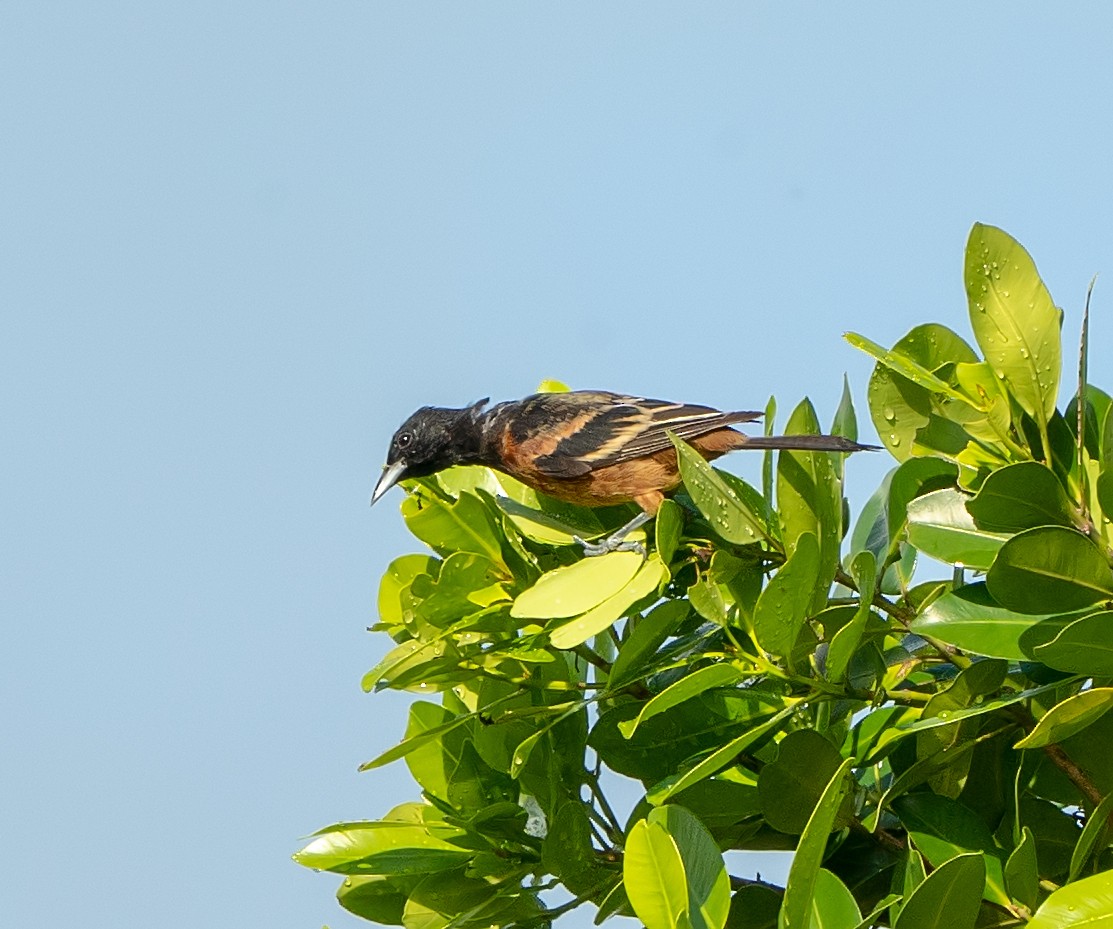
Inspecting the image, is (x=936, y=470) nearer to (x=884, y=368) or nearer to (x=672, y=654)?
(x=884, y=368)

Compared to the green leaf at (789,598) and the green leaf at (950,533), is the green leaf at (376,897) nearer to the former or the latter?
the green leaf at (789,598)

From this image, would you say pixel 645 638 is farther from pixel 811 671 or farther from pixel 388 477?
pixel 388 477

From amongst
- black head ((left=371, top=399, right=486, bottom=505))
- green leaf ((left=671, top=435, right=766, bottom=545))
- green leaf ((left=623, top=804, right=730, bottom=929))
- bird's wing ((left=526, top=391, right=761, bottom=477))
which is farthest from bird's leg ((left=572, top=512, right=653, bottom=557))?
black head ((left=371, top=399, right=486, bottom=505))

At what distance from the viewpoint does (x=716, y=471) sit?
2.74 metres

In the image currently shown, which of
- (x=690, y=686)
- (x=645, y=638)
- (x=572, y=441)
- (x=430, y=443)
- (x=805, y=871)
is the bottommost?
(x=805, y=871)

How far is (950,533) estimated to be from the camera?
98.1 inches

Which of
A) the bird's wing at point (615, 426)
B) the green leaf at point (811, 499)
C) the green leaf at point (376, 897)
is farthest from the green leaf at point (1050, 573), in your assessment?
the bird's wing at point (615, 426)

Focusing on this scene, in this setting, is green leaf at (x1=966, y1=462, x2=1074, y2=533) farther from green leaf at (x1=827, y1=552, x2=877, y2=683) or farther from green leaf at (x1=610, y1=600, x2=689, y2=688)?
green leaf at (x1=610, y1=600, x2=689, y2=688)

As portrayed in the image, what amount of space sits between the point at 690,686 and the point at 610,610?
0.29 m

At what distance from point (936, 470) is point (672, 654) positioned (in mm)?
623

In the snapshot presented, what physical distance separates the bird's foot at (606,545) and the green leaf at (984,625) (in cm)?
65

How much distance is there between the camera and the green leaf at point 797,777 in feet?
7.74

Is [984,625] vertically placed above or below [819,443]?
below

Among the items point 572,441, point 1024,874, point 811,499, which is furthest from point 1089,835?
point 572,441
